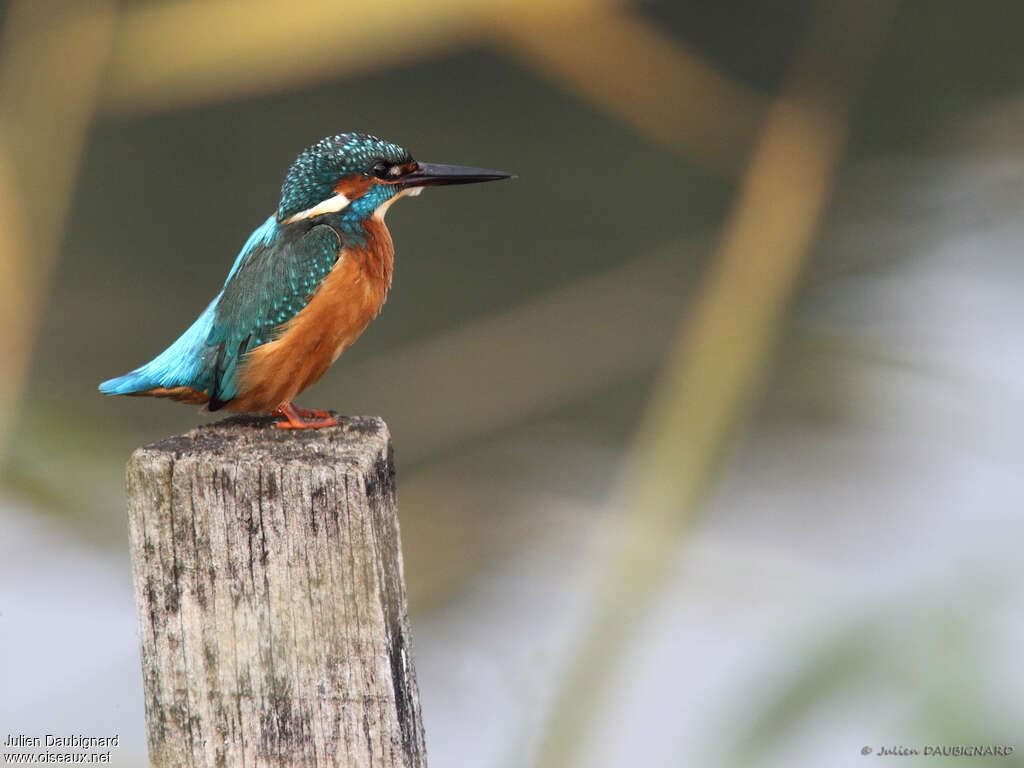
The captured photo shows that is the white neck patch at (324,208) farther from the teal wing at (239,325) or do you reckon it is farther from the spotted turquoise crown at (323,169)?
the teal wing at (239,325)

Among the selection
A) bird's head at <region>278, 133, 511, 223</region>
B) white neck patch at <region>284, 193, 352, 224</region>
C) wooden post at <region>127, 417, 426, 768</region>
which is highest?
bird's head at <region>278, 133, 511, 223</region>

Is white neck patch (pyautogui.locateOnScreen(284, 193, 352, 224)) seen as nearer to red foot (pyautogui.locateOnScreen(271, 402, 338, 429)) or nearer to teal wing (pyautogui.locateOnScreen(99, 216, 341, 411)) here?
teal wing (pyautogui.locateOnScreen(99, 216, 341, 411))

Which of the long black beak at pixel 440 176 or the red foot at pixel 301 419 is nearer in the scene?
the red foot at pixel 301 419

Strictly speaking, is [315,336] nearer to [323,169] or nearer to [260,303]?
[260,303]

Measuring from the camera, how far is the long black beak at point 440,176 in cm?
248

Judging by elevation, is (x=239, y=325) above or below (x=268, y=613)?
above

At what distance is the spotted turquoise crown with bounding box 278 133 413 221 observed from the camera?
238 cm

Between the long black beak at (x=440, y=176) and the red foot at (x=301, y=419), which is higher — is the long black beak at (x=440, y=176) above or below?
above

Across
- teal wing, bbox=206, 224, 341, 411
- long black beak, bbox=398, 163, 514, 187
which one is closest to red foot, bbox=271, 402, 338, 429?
teal wing, bbox=206, 224, 341, 411

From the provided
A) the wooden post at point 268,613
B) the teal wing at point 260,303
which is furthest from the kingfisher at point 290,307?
the wooden post at point 268,613

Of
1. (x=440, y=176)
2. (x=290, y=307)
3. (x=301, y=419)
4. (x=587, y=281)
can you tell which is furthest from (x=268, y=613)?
(x=587, y=281)

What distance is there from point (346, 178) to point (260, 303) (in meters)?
0.35

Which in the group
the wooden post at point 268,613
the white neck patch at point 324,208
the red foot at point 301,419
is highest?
the white neck patch at point 324,208

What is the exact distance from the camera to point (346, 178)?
240 centimetres
